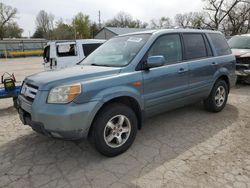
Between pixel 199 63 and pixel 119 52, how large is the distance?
1.68 meters

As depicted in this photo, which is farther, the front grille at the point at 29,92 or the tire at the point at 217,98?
the tire at the point at 217,98

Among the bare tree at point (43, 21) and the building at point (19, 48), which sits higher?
the bare tree at point (43, 21)

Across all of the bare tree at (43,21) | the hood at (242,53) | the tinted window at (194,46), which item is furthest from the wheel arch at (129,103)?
the bare tree at (43,21)

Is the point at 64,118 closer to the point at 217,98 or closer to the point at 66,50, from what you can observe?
the point at 217,98

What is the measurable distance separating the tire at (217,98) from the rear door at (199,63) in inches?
10.7

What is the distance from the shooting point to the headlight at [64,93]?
277cm

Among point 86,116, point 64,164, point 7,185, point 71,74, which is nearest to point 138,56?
point 71,74

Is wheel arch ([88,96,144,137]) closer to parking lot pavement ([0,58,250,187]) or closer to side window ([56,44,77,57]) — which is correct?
parking lot pavement ([0,58,250,187])

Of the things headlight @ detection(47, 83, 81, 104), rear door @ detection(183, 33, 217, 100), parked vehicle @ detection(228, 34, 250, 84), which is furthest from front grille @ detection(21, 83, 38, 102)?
parked vehicle @ detection(228, 34, 250, 84)

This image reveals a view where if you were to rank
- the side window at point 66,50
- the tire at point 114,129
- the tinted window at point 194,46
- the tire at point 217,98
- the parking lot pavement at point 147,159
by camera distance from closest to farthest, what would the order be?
1. the parking lot pavement at point 147,159
2. the tire at point 114,129
3. the tinted window at point 194,46
4. the tire at point 217,98
5. the side window at point 66,50

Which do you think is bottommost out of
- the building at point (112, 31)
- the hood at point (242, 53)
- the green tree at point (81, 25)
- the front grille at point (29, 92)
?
the front grille at point (29, 92)

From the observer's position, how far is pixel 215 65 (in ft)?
15.4

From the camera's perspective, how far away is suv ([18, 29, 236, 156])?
2803 millimetres

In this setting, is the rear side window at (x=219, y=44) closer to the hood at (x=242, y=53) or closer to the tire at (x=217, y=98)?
the tire at (x=217, y=98)
